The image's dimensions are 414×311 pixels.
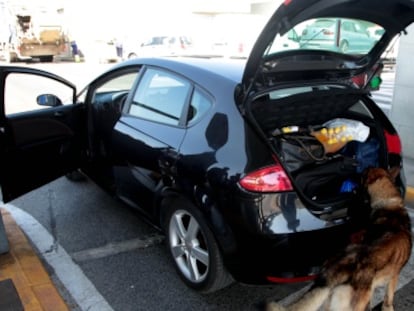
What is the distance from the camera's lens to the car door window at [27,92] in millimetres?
10484

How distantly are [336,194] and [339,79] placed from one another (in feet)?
2.85

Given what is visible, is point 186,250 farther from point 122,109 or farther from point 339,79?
point 339,79

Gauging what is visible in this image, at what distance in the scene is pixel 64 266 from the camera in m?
3.35

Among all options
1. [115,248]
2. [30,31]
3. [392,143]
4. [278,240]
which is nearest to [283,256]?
[278,240]

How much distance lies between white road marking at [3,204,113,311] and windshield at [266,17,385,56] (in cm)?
212

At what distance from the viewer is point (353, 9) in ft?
9.05

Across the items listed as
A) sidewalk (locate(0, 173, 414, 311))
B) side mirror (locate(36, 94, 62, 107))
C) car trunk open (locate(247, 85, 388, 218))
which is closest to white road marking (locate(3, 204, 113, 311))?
sidewalk (locate(0, 173, 414, 311))

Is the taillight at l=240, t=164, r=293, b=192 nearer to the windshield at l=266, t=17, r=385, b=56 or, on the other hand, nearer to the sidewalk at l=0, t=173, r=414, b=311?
the windshield at l=266, t=17, r=385, b=56

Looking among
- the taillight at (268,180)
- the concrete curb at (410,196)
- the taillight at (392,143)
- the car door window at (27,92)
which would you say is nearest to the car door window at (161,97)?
the taillight at (268,180)

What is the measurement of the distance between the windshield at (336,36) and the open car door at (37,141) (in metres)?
2.13

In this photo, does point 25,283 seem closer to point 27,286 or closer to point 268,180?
point 27,286

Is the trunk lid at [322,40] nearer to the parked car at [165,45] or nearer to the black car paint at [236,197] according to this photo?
the black car paint at [236,197]

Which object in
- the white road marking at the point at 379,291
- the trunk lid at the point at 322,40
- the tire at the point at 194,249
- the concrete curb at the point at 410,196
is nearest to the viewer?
the trunk lid at the point at 322,40

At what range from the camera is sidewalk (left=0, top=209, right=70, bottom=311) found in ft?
9.19
